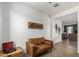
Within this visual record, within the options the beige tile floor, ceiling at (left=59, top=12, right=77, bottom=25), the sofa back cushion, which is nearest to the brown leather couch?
the sofa back cushion

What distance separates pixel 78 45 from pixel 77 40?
10cm

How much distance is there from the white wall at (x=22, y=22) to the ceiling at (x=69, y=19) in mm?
405

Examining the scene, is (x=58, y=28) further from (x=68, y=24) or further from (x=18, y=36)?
(x=18, y=36)

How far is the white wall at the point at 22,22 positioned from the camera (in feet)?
5.06

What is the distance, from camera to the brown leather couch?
1614 mm

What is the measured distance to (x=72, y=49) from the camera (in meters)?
1.66

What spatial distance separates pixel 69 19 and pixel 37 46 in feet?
2.84

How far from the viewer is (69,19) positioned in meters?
1.66

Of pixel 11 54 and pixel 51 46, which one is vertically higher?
pixel 51 46

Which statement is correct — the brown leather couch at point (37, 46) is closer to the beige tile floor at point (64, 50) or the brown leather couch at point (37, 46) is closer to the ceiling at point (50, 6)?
the beige tile floor at point (64, 50)

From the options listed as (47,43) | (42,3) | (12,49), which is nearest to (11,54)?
(12,49)

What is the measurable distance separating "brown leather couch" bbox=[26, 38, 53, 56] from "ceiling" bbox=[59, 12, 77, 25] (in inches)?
21.3

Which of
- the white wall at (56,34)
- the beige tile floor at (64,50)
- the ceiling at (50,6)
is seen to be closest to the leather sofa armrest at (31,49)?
the beige tile floor at (64,50)

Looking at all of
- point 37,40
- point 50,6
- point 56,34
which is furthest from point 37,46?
point 50,6
